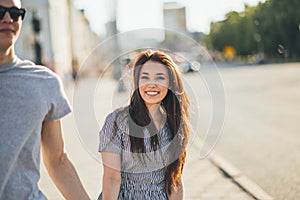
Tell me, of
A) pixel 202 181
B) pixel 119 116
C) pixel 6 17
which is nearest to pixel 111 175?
pixel 119 116

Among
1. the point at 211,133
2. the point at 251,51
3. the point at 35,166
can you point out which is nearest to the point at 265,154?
the point at 211,133

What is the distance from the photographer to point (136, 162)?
2.33m

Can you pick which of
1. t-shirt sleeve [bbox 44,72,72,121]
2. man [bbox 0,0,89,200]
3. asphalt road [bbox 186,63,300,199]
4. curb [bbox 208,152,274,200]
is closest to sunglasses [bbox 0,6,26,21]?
man [bbox 0,0,89,200]

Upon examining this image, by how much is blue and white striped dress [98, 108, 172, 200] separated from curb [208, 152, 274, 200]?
3.14 meters

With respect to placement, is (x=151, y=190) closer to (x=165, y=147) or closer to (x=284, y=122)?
(x=165, y=147)

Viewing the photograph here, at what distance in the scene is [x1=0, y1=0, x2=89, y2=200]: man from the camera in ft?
6.11

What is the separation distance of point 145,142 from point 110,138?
169 millimetres

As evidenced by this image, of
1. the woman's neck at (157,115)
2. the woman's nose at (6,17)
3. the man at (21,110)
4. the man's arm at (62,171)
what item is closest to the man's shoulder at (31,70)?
the man at (21,110)

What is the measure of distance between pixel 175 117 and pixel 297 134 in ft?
25.0

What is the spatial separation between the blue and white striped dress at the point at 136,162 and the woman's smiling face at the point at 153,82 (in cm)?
13

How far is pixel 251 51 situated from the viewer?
58.5m

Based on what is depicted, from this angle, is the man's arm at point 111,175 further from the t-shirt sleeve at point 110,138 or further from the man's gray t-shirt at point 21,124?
the man's gray t-shirt at point 21,124

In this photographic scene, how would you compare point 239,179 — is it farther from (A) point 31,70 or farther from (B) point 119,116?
(A) point 31,70

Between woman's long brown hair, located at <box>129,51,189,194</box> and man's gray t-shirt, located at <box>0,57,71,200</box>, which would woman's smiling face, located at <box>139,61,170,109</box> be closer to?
woman's long brown hair, located at <box>129,51,189,194</box>
